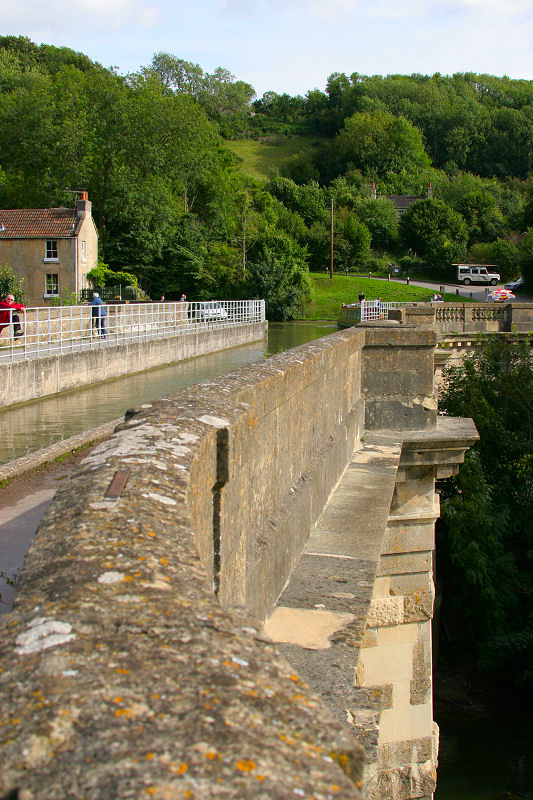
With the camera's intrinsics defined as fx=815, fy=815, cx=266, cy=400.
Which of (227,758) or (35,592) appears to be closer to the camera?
(227,758)

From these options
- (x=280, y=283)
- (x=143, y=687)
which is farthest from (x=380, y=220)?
(x=143, y=687)

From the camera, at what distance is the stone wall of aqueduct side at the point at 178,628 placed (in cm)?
111

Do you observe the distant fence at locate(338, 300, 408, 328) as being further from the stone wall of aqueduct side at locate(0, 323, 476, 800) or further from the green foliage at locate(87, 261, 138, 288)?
the stone wall of aqueduct side at locate(0, 323, 476, 800)

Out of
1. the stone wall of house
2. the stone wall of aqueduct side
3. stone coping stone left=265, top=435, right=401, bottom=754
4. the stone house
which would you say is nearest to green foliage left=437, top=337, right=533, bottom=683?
the stone wall of house

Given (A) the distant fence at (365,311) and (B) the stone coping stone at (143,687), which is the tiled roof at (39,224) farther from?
(B) the stone coping stone at (143,687)

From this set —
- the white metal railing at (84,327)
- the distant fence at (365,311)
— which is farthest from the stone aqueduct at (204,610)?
the distant fence at (365,311)

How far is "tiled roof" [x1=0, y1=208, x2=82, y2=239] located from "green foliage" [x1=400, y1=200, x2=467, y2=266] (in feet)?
141

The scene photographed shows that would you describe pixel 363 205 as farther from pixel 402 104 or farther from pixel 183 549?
pixel 183 549

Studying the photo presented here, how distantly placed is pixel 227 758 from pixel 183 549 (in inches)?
30.6

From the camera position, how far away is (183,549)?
1.87 meters

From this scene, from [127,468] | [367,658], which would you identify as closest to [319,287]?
[367,658]

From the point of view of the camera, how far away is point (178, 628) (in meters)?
1.47

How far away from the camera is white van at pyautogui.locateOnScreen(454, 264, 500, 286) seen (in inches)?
2849

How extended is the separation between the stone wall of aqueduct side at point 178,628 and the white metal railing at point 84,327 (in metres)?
12.0
